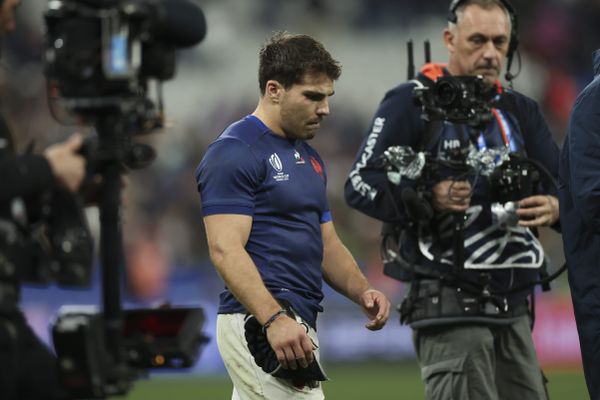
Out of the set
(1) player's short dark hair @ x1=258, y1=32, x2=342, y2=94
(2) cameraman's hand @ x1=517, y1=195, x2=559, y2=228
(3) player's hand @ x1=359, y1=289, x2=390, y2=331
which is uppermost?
(1) player's short dark hair @ x1=258, y1=32, x2=342, y2=94

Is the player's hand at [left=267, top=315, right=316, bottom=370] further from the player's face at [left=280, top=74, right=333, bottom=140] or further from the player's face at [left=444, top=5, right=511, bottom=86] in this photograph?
the player's face at [left=444, top=5, right=511, bottom=86]

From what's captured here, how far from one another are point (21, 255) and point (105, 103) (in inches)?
21.7

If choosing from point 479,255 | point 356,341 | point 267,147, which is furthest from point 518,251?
point 356,341

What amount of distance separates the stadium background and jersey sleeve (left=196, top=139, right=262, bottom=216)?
6540mm

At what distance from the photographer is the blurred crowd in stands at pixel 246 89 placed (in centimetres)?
1459

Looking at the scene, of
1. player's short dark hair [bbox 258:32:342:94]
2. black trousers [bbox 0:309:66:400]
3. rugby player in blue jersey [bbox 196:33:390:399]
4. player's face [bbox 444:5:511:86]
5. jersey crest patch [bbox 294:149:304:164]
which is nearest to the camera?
black trousers [bbox 0:309:66:400]

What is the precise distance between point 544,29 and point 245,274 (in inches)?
518

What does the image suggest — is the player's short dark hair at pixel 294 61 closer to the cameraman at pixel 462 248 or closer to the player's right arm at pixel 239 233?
the player's right arm at pixel 239 233

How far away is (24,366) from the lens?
4.05 m

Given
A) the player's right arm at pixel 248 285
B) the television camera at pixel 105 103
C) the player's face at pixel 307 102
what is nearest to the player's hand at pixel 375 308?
the player's right arm at pixel 248 285

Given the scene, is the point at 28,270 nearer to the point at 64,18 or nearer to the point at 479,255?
the point at 64,18

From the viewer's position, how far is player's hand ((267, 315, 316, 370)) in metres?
4.36

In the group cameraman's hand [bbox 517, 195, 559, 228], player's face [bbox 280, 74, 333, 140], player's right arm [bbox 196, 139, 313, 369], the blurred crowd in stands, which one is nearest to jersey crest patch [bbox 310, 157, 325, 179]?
player's face [bbox 280, 74, 333, 140]

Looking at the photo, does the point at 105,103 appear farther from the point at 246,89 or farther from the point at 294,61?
the point at 246,89
